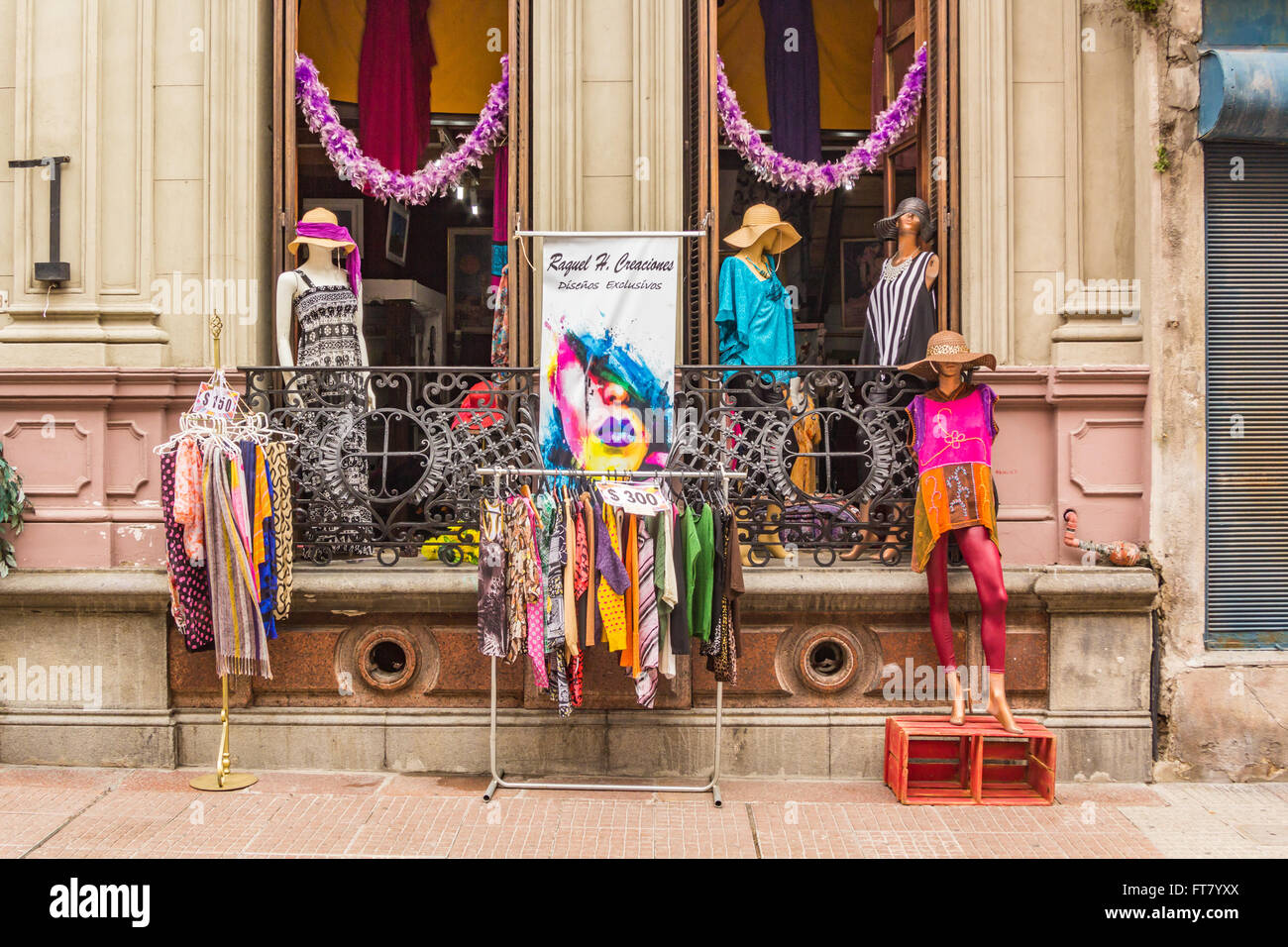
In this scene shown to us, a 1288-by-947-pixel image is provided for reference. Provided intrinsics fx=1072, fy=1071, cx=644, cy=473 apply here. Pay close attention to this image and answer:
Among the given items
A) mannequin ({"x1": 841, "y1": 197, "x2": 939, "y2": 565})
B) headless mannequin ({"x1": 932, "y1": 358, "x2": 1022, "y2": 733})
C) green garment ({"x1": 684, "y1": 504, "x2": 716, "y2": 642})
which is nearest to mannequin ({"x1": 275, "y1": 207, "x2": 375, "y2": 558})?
green garment ({"x1": 684, "y1": 504, "x2": 716, "y2": 642})

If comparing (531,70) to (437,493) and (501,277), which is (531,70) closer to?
(501,277)

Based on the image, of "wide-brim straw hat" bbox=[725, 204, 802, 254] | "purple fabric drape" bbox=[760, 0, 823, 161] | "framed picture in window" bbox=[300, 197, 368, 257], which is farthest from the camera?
"framed picture in window" bbox=[300, 197, 368, 257]

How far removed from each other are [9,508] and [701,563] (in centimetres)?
436

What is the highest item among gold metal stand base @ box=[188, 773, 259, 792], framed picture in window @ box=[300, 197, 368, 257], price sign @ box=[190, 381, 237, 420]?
framed picture in window @ box=[300, 197, 368, 257]

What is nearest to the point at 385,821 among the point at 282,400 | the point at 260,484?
the point at 260,484

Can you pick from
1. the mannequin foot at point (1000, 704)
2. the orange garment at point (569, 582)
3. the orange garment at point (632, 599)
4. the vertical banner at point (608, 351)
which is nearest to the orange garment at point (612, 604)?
the orange garment at point (632, 599)

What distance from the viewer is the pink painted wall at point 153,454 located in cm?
682

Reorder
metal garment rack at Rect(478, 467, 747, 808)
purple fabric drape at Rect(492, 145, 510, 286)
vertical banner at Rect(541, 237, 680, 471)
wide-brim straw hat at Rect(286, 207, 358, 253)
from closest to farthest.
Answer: metal garment rack at Rect(478, 467, 747, 808) < vertical banner at Rect(541, 237, 680, 471) < wide-brim straw hat at Rect(286, 207, 358, 253) < purple fabric drape at Rect(492, 145, 510, 286)

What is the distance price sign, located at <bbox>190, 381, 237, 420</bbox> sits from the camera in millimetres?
6109

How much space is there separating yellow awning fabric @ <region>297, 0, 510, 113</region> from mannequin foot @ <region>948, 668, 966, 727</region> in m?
5.55

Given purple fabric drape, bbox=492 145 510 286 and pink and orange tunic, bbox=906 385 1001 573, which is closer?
pink and orange tunic, bbox=906 385 1001 573

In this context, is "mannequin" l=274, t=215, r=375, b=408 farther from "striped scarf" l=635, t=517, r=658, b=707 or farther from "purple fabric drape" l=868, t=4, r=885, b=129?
"purple fabric drape" l=868, t=4, r=885, b=129

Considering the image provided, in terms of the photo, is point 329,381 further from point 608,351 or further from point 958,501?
point 958,501

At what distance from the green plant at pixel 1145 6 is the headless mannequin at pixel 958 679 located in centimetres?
268
